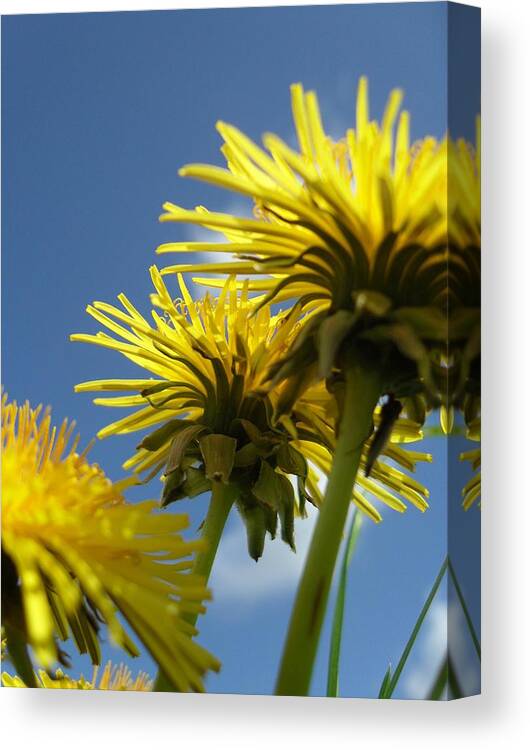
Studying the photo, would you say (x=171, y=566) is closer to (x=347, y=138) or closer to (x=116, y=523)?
(x=116, y=523)

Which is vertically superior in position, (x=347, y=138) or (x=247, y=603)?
(x=347, y=138)

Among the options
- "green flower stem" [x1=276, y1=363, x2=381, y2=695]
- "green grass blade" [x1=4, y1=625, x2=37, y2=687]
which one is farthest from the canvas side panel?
"green grass blade" [x1=4, y1=625, x2=37, y2=687]

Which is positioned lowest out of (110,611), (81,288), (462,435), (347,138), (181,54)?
(110,611)

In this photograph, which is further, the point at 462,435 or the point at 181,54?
the point at 181,54

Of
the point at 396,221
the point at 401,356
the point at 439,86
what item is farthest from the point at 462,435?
the point at 439,86

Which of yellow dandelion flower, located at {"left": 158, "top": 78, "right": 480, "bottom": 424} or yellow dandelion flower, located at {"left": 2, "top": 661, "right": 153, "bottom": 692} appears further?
yellow dandelion flower, located at {"left": 2, "top": 661, "right": 153, "bottom": 692}

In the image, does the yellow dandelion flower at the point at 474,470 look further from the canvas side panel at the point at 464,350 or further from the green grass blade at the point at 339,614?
the green grass blade at the point at 339,614

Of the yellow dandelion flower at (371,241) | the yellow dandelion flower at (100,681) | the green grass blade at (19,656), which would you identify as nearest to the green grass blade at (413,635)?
the yellow dandelion flower at (371,241)

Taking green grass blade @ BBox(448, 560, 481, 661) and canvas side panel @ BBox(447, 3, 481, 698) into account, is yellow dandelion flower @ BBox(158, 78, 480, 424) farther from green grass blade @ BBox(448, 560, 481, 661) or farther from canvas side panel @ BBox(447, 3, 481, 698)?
green grass blade @ BBox(448, 560, 481, 661)
